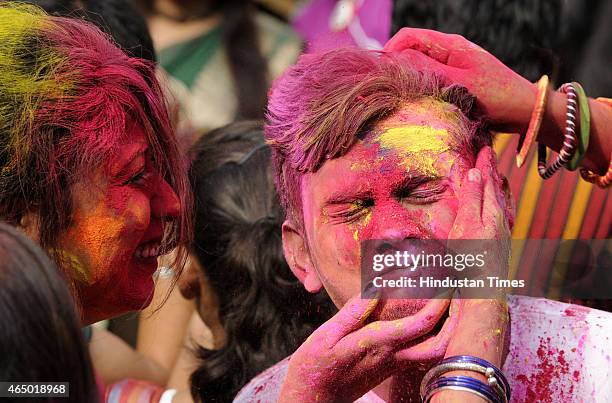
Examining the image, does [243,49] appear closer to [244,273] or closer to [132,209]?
[244,273]

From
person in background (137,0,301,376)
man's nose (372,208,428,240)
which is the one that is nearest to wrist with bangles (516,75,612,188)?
man's nose (372,208,428,240)

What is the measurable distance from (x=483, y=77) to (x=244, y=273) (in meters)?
0.83

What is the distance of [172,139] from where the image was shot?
1.88 meters

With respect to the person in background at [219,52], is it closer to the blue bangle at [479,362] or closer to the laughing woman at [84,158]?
the laughing woman at [84,158]

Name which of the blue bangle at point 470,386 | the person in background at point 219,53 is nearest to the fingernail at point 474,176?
the blue bangle at point 470,386

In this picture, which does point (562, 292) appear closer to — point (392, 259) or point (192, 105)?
point (392, 259)

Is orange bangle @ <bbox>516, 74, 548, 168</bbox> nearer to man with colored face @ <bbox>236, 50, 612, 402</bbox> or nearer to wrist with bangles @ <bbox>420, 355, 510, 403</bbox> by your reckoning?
man with colored face @ <bbox>236, 50, 612, 402</bbox>

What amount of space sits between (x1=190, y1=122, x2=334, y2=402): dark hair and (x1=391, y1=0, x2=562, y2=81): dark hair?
0.58 meters

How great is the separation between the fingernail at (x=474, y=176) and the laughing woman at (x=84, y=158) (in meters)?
0.56

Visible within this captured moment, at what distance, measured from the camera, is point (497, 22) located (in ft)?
8.73

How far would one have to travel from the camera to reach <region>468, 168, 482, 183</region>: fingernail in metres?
1.65

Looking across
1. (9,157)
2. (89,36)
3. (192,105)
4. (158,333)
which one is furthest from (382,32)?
(9,157)

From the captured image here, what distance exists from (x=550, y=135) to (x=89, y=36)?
0.88m

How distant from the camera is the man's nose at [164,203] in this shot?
182 centimetres
